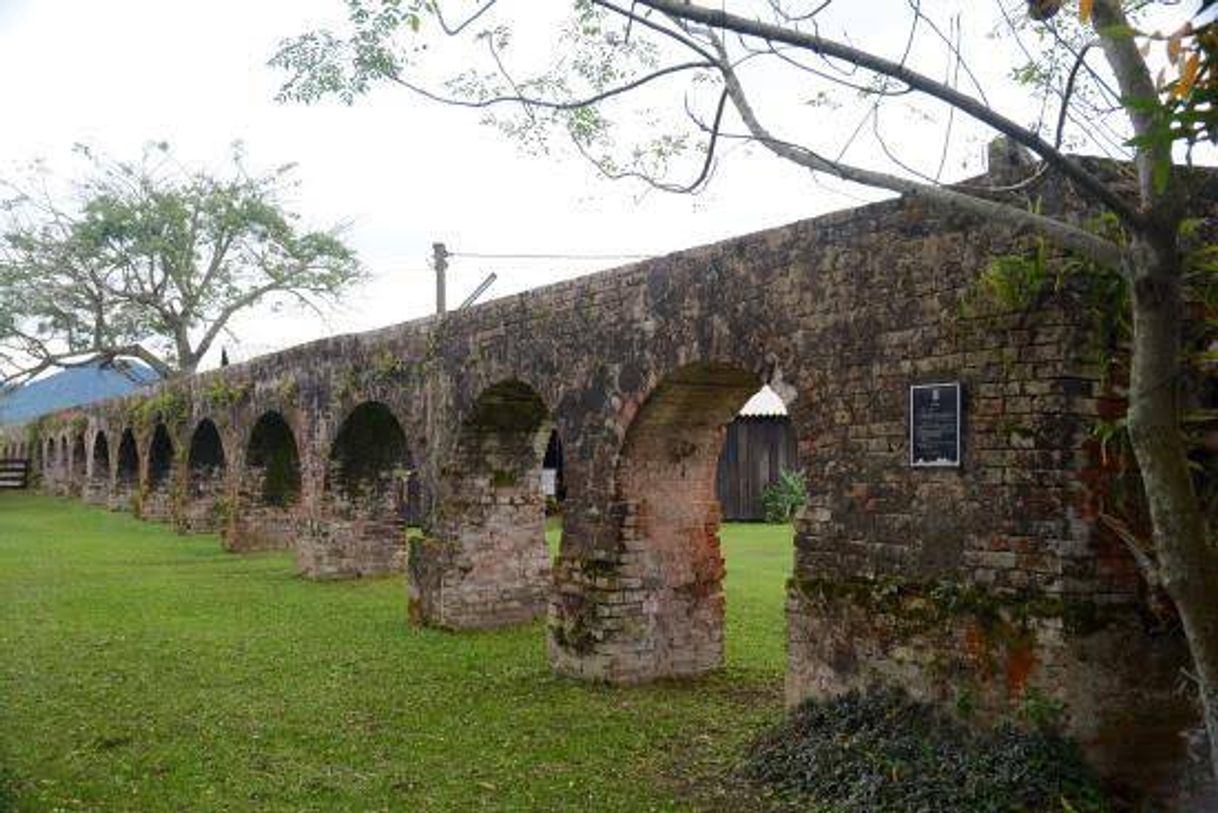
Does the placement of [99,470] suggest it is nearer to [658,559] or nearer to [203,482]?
[203,482]

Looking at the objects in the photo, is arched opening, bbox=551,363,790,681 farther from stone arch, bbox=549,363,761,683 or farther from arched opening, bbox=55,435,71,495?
arched opening, bbox=55,435,71,495

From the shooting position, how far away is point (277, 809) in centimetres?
564

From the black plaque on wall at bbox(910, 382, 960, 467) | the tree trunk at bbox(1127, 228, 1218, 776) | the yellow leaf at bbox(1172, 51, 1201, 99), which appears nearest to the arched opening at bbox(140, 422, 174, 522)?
the black plaque on wall at bbox(910, 382, 960, 467)

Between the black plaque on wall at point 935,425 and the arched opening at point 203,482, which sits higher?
the black plaque on wall at point 935,425

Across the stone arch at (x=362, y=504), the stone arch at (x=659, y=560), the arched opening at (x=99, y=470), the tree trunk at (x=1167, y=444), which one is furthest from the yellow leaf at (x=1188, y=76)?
the arched opening at (x=99, y=470)

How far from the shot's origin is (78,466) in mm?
34844

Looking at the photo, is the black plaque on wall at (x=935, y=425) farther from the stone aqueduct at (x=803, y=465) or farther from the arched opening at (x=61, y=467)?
the arched opening at (x=61, y=467)

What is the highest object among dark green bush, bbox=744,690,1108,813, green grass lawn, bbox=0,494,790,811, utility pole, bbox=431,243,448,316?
utility pole, bbox=431,243,448,316

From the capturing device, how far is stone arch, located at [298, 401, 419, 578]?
1427 cm

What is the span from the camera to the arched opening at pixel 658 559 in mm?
8289

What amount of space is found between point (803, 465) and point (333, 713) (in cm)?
349

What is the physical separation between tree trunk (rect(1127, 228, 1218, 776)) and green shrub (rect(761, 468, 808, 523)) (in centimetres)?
1804

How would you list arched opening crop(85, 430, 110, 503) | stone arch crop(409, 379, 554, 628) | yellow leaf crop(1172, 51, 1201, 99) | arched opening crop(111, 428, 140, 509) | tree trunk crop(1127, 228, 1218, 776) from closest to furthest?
yellow leaf crop(1172, 51, 1201, 99) → tree trunk crop(1127, 228, 1218, 776) → stone arch crop(409, 379, 554, 628) → arched opening crop(111, 428, 140, 509) → arched opening crop(85, 430, 110, 503)

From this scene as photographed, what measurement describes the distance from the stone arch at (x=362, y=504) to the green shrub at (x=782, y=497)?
900 cm
